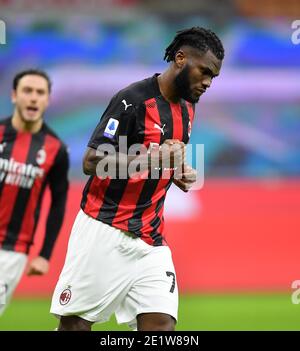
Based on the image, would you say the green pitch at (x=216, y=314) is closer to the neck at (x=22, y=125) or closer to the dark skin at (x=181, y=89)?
the neck at (x=22, y=125)

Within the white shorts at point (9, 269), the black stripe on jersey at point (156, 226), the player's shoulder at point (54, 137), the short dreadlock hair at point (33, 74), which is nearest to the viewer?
the black stripe on jersey at point (156, 226)

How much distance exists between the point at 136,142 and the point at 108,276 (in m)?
0.76

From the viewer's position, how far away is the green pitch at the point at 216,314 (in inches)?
276

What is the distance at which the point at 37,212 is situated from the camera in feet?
20.1

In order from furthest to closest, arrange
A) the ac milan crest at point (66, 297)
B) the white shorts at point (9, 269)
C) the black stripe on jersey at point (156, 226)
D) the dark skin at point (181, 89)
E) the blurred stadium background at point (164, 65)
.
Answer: the blurred stadium background at point (164, 65) < the white shorts at point (9, 269) < the black stripe on jersey at point (156, 226) < the ac milan crest at point (66, 297) < the dark skin at point (181, 89)

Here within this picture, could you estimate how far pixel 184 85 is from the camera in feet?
14.6

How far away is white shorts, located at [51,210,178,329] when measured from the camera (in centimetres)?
446

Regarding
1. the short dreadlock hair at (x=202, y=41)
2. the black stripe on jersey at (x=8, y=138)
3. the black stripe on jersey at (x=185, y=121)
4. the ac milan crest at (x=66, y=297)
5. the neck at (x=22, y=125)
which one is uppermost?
the neck at (x=22, y=125)

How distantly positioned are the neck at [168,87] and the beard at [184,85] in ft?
0.11

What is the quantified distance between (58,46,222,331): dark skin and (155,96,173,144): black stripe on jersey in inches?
2.1

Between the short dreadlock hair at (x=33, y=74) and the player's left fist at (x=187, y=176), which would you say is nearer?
the player's left fist at (x=187, y=176)

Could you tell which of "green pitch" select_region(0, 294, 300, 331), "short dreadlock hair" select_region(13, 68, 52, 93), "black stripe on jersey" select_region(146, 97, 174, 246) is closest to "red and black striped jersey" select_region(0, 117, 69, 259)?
"short dreadlock hair" select_region(13, 68, 52, 93)

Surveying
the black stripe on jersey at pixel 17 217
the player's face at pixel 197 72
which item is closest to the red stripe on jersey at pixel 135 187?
the player's face at pixel 197 72
